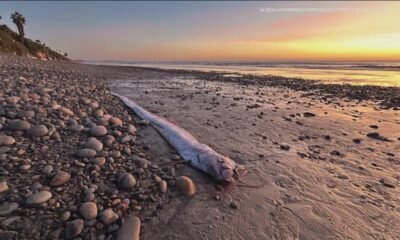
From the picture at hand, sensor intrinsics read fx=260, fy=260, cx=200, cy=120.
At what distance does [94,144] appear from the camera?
4434 mm

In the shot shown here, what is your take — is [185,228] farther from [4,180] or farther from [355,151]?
[355,151]

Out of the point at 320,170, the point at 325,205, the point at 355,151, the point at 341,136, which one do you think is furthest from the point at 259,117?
the point at 325,205

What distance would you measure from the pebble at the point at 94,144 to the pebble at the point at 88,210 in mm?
1578

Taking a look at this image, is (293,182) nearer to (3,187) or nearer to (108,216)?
(108,216)

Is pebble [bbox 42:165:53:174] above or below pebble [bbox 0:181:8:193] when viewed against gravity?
below

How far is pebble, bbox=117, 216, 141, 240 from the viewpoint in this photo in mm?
2611

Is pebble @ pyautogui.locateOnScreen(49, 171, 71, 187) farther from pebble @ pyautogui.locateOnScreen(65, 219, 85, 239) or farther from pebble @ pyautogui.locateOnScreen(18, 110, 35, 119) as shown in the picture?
pebble @ pyautogui.locateOnScreen(18, 110, 35, 119)

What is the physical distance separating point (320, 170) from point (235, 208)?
6.62ft

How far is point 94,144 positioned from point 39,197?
160 centimetres

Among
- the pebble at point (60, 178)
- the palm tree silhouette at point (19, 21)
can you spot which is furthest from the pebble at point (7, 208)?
the palm tree silhouette at point (19, 21)

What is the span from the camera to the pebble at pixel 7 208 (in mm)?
2668

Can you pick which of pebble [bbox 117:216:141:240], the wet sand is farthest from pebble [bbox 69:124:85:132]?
pebble [bbox 117:216:141:240]

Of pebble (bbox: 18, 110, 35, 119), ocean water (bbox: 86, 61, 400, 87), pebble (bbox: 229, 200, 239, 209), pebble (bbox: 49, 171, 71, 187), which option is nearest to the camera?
pebble (bbox: 49, 171, 71, 187)

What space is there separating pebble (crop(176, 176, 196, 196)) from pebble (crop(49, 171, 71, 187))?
1.44m
